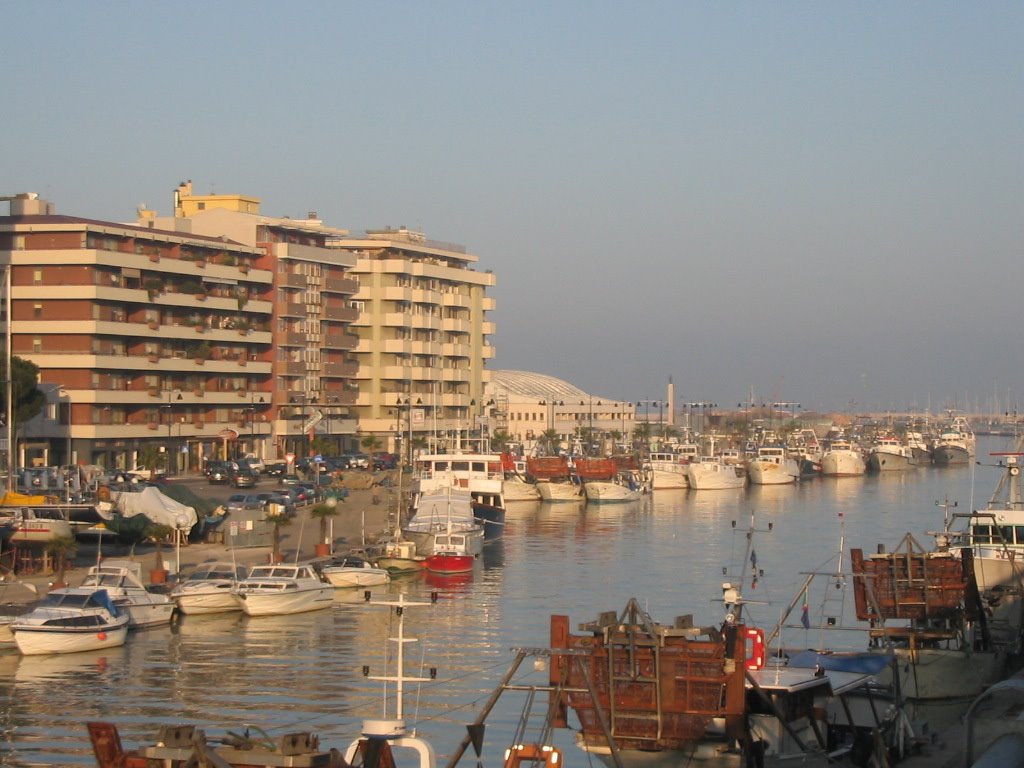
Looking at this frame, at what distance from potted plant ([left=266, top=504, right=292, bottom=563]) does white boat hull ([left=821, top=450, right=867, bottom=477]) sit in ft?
274

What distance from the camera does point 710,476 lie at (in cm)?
11269

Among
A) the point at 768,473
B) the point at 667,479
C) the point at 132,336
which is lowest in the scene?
the point at 667,479

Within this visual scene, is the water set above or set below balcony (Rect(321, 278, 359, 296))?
below

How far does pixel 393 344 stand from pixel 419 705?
8898cm

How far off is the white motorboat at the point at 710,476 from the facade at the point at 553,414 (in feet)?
78.6

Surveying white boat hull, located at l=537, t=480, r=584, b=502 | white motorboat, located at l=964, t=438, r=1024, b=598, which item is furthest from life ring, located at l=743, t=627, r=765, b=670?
white boat hull, located at l=537, t=480, r=584, b=502

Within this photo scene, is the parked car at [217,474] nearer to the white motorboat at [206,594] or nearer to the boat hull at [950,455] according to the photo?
the white motorboat at [206,594]

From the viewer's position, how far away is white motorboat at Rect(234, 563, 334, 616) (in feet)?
139

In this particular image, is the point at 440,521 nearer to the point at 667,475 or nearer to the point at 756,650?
the point at 756,650

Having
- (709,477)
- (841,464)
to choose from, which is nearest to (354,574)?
(709,477)

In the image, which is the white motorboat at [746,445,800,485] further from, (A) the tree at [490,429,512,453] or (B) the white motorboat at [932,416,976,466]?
(B) the white motorboat at [932,416,976,466]

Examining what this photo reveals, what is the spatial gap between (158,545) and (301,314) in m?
60.4

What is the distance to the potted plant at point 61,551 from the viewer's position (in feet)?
147

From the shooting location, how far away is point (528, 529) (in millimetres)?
77938
